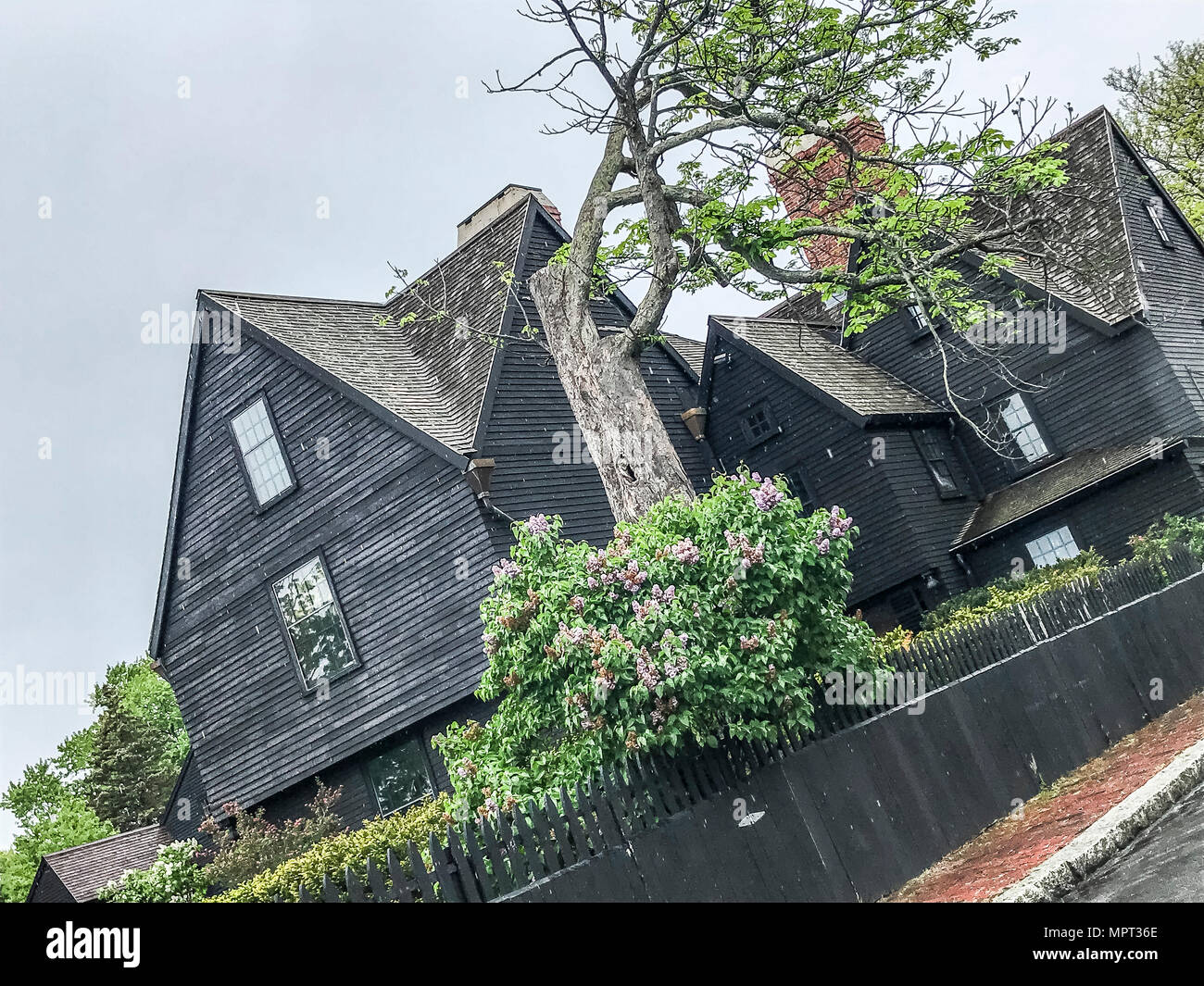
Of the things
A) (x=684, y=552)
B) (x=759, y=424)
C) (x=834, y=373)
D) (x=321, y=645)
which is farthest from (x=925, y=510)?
(x=684, y=552)

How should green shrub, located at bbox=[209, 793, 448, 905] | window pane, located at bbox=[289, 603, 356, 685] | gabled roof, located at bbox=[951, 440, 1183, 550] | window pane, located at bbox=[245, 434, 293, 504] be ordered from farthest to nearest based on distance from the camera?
gabled roof, located at bbox=[951, 440, 1183, 550] → window pane, located at bbox=[245, 434, 293, 504] → window pane, located at bbox=[289, 603, 356, 685] → green shrub, located at bbox=[209, 793, 448, 905]

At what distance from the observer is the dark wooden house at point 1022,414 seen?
85.3 feet

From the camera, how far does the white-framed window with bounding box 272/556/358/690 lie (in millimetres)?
20859

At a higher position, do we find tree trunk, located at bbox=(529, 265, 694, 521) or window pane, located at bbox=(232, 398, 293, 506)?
window pane, located at bbox=(232, 398, 293, 506)

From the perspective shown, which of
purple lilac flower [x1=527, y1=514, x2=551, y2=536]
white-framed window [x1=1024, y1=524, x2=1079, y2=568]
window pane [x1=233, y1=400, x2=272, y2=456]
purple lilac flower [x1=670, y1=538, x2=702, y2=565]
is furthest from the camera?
white-framed window [x1=1024, y1=524, x2=1079, y2=568]

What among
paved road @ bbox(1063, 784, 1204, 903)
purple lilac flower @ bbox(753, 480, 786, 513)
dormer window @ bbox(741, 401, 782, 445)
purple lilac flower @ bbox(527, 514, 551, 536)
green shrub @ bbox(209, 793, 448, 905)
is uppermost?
dormer window @ bbox(741, 401, 782, 445)

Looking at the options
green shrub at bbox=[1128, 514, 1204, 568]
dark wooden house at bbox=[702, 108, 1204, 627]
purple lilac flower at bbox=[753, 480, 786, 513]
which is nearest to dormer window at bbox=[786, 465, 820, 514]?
dark wooden house at bbox=[702, 108, 1204, 627]

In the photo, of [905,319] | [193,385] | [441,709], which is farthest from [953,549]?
[193,385]

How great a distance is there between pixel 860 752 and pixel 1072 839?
6.18 ft

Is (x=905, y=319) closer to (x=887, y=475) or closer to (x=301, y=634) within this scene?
(x=887, y=475)

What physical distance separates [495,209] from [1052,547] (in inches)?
605

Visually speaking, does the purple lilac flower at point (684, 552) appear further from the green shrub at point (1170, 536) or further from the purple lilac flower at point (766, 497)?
the green shrub at point (1170, 536)

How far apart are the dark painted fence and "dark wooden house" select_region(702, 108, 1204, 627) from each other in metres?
12.5

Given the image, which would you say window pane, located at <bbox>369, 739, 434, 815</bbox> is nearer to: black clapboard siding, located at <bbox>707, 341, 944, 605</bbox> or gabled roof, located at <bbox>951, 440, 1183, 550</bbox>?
black clapboard siding, located at <bbox>707, 341, 944, 605</bbox>
